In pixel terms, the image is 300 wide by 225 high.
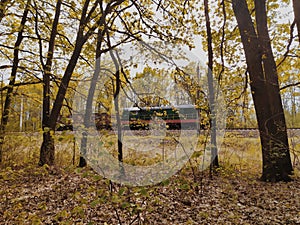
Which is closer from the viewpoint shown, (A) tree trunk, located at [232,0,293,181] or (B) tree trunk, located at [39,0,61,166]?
(A) tree trunk, located at [232,0,293,181]

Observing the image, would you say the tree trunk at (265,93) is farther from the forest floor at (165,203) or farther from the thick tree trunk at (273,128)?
the forest floor at (165,203)

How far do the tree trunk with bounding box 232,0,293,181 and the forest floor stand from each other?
324 mm

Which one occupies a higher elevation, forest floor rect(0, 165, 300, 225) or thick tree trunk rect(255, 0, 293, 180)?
thick tree trunk rect(255, 0, 293, 180)

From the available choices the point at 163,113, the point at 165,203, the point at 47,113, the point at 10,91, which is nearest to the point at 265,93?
the point at 163,113

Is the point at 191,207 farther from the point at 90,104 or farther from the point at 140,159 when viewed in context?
the point at 90,104

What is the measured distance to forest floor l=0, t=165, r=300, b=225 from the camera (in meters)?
2.65

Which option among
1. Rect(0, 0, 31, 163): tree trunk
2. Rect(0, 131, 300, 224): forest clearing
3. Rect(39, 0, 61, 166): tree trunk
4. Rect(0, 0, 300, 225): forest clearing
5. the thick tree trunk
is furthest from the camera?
Rect(39, 0, 61, 166): tree trunk

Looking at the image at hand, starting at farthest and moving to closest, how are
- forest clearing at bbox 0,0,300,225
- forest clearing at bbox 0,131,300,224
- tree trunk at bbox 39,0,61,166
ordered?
tree trunk at bbox 39,0,61,166, forest clearing at bbox 0,0,300,225, forest clearing at bbox 0,131,300,224

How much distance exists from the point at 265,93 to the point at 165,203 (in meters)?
2.70

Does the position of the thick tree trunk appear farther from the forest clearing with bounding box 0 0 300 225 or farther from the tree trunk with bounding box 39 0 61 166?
the tree trunk with bounding box 39 0 61 166

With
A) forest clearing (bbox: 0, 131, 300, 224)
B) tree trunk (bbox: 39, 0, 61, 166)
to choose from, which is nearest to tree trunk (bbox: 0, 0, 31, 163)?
forest clearing (bbox: 0, 131, 300, 224)

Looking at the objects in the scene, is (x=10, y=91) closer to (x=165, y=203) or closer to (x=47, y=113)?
(x=47, y=113)

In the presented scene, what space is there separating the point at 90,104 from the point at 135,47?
1.59 m

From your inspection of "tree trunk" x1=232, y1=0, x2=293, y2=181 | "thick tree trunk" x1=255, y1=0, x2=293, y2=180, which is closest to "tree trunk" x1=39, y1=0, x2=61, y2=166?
"tree trunk" x1=232, y1=0, x2=293, y2=181
